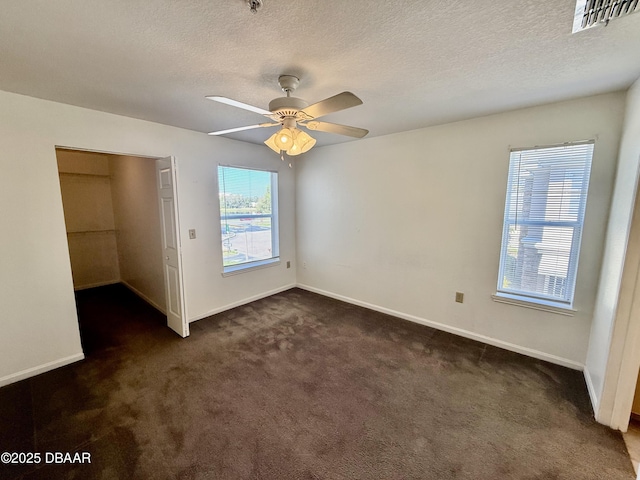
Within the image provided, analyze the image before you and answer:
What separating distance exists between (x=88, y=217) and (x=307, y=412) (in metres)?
5.16

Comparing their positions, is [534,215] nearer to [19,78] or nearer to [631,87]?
[631,87]

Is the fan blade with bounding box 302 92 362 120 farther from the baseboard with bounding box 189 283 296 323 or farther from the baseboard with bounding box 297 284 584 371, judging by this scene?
the baseboard with bounding box 189 283 296 323

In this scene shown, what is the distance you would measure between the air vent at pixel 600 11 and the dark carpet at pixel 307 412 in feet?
7.87

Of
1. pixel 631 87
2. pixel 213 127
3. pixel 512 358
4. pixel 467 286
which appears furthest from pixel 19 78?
pixel 512 358

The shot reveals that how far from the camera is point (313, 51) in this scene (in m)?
1.49

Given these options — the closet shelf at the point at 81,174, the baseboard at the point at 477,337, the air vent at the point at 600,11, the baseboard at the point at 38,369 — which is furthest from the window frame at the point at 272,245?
the air vent at the point at 600,11

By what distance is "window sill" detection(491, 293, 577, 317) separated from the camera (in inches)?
92.6

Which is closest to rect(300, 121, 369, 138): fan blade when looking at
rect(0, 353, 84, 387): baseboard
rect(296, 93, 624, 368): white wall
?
rect(296, 93, 624, 368): white wall

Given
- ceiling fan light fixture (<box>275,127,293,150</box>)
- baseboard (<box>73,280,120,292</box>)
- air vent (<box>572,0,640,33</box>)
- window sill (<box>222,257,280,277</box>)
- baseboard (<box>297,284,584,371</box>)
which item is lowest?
baseboard (<box>73,280,120,292</box>)

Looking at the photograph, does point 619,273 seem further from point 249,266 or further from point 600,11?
point 249,266

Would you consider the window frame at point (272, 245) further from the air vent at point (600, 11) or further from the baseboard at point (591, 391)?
the baseboard at point (591, 391)

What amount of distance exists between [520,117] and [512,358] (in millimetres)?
2356

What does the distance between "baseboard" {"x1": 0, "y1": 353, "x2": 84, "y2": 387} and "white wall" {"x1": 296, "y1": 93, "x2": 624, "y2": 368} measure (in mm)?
3129

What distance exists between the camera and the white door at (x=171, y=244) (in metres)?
2.82
